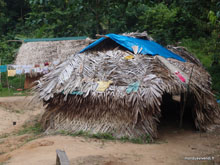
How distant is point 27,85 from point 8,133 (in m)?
6.93

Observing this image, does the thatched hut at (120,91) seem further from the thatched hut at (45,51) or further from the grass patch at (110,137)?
the thatched hut at (45,51)

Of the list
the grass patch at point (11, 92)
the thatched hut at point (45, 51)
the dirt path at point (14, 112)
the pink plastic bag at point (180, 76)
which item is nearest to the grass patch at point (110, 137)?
the pink plastic bag at point (180, 76)

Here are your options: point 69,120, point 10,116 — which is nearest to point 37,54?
point 10,116

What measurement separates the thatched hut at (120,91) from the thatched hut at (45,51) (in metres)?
4.91

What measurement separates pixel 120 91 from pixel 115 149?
160 cm

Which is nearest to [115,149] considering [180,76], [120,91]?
[120,91]

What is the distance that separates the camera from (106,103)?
718 cm

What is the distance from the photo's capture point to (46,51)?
13625 mm

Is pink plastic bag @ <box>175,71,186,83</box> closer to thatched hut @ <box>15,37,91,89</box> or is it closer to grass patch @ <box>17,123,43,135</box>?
grass patch @ <box>17,123,43,135</box>

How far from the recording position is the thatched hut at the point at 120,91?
6980 millimetres

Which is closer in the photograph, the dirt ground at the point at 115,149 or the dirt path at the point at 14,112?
the dirt ground at the point at 115,149

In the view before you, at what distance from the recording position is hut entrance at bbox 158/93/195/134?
27.9ft

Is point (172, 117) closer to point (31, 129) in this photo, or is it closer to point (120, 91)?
point (120, 91)

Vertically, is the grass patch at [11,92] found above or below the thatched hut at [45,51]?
below
